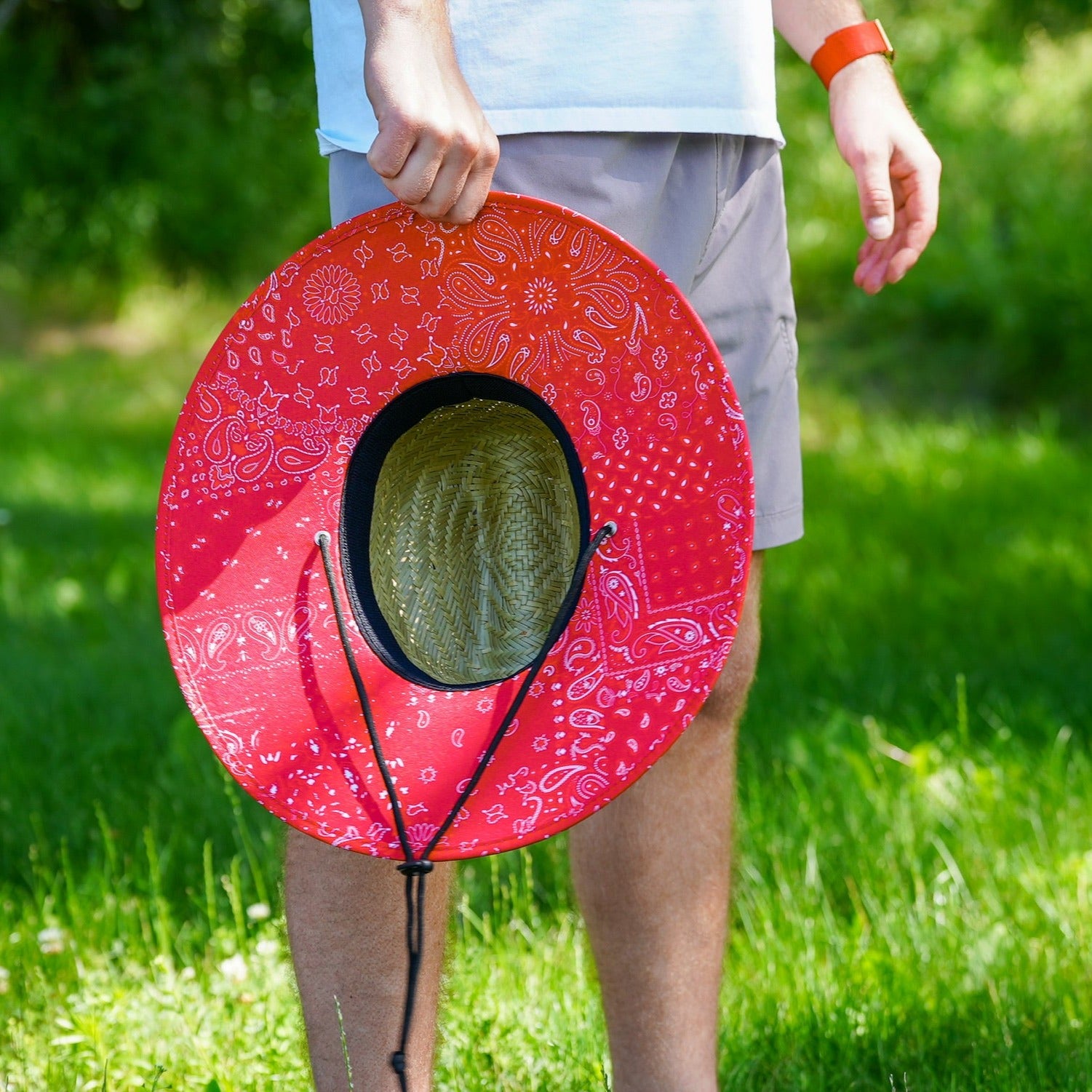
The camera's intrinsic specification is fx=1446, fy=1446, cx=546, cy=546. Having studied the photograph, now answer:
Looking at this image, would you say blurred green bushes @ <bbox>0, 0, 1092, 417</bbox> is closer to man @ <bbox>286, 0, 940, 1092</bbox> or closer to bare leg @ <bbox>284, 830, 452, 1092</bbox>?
man @ <bbox>286, 0, 940, 1092</bbox>

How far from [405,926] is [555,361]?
506 mm

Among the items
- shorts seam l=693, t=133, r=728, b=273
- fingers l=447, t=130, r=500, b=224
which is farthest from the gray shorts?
fingers l=447, t=130, r=500, b=224

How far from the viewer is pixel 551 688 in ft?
3.68

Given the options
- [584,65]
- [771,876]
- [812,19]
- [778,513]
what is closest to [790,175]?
[771,876]

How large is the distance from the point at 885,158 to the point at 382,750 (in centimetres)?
76

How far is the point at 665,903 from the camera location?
139 centimetres

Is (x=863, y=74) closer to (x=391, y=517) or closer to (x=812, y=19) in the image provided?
(x=812, y=19)

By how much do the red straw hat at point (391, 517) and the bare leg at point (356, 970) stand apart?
0.17m

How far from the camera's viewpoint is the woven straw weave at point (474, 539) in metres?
1.23

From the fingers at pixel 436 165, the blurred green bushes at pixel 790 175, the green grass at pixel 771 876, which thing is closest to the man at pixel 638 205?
the fingers at pixel 436 165

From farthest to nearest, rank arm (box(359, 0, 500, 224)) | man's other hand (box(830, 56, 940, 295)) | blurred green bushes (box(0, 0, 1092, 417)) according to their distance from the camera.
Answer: blurred green bushes (box(0, 0, 1092, 417))
man's other hand (box(830, 56, 940, 295))
arm (box(359, 0, 500, 224))

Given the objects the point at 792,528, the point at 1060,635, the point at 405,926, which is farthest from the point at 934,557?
the point at 405,926

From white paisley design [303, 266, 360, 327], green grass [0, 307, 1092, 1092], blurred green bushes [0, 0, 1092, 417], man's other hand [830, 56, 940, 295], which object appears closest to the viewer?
white paisley design [303, 266, 360, 327]

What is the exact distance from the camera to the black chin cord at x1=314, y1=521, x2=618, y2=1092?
1.08m
